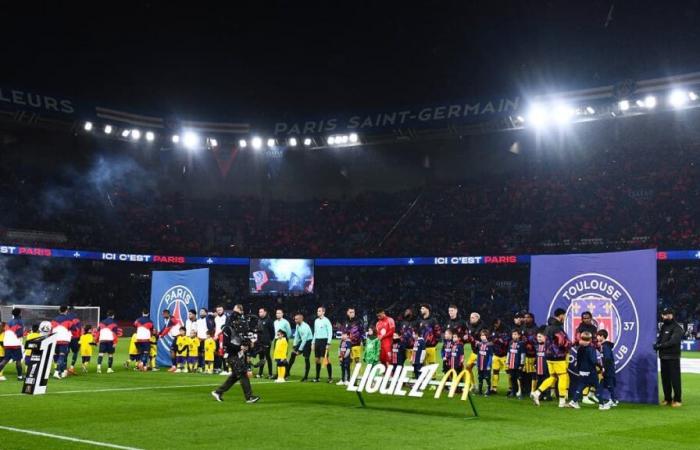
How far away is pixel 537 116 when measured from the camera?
38.2m

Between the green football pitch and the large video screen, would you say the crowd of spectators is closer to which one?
the large video screen

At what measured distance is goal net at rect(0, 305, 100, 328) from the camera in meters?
36.3

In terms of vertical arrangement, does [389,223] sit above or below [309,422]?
above

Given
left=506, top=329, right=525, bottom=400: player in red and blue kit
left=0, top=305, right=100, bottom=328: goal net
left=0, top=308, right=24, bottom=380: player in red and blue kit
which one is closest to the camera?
left=506, top=329, right=525, bottom=400: player in red and blue kit

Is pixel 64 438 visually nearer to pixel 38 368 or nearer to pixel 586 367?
pixel 38 368

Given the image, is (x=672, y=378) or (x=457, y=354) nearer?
(x=672, y=378)

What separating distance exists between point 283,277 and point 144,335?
24704mm

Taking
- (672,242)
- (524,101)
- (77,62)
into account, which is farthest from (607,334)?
(77,62)

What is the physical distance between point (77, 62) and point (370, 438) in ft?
124

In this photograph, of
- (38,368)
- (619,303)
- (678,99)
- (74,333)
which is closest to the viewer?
(38,368)

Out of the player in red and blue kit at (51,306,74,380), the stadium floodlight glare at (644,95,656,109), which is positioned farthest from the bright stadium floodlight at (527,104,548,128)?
the player in red and blue kit at (51,306,74,380)

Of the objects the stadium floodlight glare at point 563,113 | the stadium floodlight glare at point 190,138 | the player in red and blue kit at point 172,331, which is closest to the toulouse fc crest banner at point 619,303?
the player in red and blue kit at point 172,331

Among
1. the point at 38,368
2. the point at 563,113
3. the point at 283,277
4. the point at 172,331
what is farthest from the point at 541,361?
the point at 283,277

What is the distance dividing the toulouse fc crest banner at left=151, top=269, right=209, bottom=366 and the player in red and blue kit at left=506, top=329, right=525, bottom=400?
10944mm
